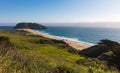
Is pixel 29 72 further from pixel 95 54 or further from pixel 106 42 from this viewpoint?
pixel 106 42

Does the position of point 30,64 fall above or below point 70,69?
above

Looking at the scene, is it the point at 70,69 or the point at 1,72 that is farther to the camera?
the point at 70,69

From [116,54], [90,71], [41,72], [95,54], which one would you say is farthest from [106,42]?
[41,72]

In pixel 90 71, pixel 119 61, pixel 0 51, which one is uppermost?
pixel 0 51

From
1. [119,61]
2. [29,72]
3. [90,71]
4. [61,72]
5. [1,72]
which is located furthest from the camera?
[119,61]

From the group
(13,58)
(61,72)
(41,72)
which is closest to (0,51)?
(13,58)

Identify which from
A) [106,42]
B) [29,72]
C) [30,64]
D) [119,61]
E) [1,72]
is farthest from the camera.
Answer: [106,42]

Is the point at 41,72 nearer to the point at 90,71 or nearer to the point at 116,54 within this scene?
the point at 90,71

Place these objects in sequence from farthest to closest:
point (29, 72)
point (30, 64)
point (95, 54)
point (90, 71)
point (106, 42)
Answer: point (106, 42)
point (95, 54)
point (90, 71)
point (30, 64)
point (29, 72)

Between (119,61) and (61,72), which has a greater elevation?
(61,72)
